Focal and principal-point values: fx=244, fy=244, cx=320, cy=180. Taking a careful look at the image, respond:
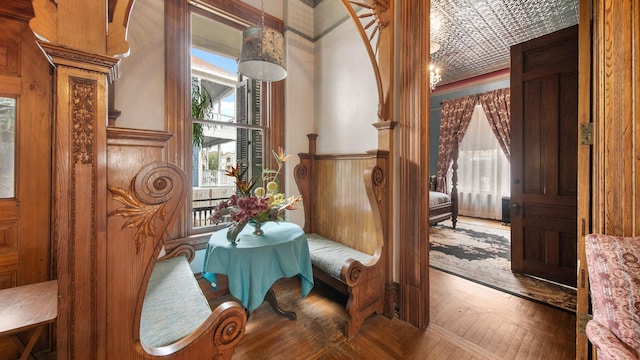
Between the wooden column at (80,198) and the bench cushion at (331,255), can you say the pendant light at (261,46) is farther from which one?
the bench cushion at (331,255)

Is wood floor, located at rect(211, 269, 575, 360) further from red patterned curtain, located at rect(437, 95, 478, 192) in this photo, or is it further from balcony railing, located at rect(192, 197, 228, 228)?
red patterned curtain, located at rect(437, 95, 478, 192)

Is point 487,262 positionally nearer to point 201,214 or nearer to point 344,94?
point 344,94

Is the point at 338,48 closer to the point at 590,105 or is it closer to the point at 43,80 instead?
the point at 590,105

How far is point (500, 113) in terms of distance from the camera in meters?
5.59

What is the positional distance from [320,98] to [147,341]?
9.09 feet

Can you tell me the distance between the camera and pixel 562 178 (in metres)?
2.63

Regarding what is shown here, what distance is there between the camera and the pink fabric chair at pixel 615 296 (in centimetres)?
104

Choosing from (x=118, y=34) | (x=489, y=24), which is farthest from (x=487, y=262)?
(x=118, y=34)

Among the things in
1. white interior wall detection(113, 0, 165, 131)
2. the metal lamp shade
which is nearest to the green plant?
white interior wall detection(113, 0, 165, 131)

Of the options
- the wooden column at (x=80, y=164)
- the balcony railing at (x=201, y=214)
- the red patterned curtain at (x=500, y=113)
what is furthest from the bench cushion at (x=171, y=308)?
the red patterned curtain at (x=500, y=113)

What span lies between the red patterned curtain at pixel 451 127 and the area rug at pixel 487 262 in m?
1.91

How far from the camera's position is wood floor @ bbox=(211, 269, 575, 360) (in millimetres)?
1694

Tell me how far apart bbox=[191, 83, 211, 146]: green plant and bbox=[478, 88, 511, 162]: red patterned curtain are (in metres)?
6.14

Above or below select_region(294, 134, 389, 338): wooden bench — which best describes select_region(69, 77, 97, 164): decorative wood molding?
above
